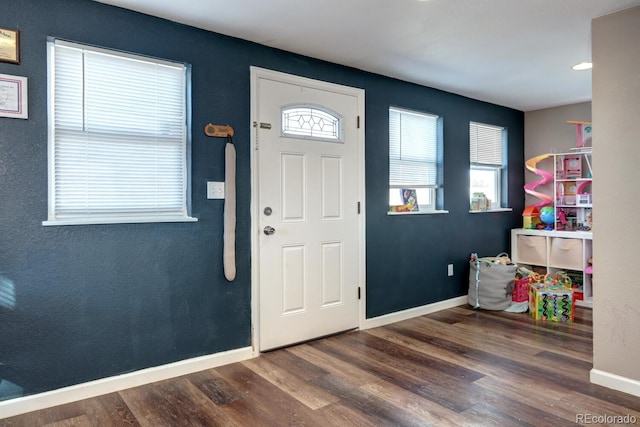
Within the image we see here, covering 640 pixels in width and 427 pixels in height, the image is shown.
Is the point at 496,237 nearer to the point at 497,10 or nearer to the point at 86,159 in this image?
the point at 497,10

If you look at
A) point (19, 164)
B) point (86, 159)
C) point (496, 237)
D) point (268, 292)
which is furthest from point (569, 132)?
point (19, 164)

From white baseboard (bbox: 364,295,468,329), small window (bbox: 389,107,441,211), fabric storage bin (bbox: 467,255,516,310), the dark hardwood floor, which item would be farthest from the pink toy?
the dark hardwood floor

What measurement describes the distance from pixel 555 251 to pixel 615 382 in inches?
98.7

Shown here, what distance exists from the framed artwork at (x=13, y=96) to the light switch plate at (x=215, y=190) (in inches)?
43.2

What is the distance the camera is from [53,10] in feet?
7.78

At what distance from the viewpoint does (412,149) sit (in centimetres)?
431

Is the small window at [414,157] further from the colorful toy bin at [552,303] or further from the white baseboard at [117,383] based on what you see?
the white baseboard at [117,383]

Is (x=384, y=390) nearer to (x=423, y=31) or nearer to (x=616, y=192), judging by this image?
(x=616, y=192)

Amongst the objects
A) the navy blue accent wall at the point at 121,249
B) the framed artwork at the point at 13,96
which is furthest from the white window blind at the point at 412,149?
the framed artwork at the point at 13,96

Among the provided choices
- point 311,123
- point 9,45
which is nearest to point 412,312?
point 311,123

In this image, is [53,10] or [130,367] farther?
[130,367]

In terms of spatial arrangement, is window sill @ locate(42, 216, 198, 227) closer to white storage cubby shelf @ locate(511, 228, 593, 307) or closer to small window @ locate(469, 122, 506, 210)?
small window @ locate(469, 122, 506, 210)

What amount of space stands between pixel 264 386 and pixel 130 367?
840 millimetres

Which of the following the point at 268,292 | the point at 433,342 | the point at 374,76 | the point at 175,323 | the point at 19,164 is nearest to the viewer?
the point at 19,164
